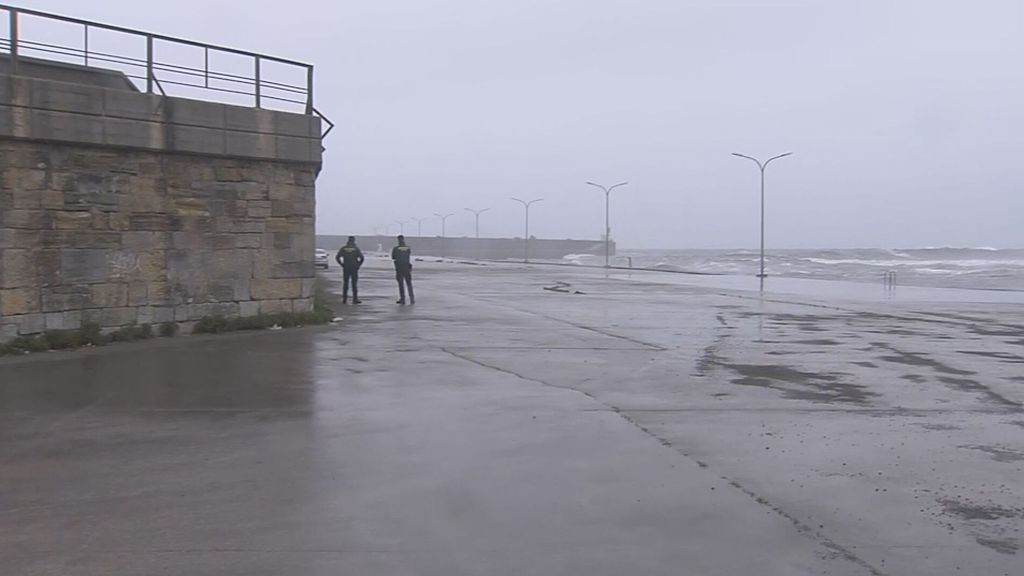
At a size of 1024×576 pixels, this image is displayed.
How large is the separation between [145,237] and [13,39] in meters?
3.14

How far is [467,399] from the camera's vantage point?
8609 mm

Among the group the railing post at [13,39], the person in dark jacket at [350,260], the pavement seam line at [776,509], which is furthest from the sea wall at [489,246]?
the pavement seam line at [776,509]

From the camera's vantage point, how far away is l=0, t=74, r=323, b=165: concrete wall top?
1116 centimetres

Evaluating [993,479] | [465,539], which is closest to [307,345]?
[465,539]

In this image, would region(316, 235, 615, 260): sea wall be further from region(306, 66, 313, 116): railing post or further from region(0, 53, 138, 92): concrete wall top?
region(0, 53, 138, 92): concrete wall top

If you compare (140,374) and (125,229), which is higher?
(125,229)

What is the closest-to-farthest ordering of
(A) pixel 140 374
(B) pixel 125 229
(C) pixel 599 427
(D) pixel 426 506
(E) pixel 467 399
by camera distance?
(D) pixel 426 506
(C) pixel 599 427
(E) pixel 467 399
(A) pixel 140 374
(B) pixel 125 229

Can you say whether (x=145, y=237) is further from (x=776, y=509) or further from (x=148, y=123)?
(x=776, y=509)

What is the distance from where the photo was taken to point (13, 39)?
11.5 metres

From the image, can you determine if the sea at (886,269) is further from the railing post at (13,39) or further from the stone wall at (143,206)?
the railing post at (13,39)

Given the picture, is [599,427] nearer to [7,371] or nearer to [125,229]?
[7,371]

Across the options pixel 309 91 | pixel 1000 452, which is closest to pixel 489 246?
pixel 309 91

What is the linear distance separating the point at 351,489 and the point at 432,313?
44.7 feet

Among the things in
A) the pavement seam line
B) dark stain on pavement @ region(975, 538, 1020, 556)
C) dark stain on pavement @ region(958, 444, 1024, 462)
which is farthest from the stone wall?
dark stain on pavement @ region(975, 538, 1020, 556)
